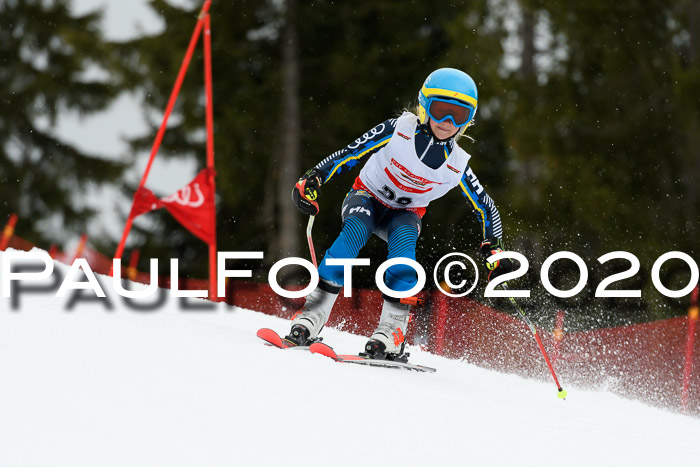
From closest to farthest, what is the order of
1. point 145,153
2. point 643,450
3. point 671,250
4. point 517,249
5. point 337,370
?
point 643,450 → point 337,370 → point 671,250 → point 517,249 → point 145,153

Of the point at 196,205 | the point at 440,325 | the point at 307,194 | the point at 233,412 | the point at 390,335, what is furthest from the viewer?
the point at 196,205

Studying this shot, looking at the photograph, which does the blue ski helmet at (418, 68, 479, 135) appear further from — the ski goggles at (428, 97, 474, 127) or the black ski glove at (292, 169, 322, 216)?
the black ski glove at (292, 169, 322, 216)

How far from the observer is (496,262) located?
530cm

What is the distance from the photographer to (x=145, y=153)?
15.7m

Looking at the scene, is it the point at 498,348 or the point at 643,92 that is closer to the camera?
the point at 498,348

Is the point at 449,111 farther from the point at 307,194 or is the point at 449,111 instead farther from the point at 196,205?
the point at 196,205

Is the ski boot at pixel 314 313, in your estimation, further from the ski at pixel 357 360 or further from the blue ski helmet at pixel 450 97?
the blue ski helmet at pixel 450 97

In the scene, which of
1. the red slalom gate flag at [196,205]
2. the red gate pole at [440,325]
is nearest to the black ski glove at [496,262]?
the red gate pole at [440,325]

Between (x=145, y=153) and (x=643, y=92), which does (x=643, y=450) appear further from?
(x=145, y=153)

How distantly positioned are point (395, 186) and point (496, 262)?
0.80 meters

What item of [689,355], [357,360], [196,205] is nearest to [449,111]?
[357,360]

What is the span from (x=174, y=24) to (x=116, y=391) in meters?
12.5

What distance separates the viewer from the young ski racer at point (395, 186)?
4945 millimetres

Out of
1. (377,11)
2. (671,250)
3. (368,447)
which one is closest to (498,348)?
(671,250)
